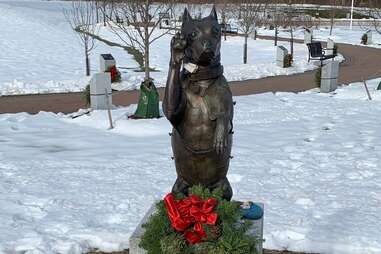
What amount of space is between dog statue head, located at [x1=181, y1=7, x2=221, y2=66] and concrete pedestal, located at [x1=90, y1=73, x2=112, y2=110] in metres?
9.51

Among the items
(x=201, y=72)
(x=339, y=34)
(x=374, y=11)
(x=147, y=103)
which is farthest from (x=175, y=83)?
(x=339, y=34)

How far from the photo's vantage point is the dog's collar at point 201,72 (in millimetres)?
3557

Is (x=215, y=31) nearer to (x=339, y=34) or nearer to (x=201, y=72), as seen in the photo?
(x=201, y=72)

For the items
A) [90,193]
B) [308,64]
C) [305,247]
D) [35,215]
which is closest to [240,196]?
[305,247]

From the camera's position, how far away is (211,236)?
3.20 meters

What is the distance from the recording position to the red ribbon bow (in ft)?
10.6

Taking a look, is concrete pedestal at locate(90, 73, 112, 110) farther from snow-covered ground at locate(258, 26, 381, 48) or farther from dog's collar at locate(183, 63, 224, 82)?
snow-covered ground at locate(258, 26, 381, 48)

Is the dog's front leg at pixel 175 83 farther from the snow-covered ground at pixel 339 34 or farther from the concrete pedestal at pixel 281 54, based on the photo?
the snow-covered ground at pixel 339 34

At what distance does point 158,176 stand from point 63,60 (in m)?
19.7

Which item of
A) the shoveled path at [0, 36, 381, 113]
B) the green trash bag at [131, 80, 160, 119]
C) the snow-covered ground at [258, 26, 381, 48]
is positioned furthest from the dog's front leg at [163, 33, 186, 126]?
the snow-covered ground at [258, 26, 381, 48]

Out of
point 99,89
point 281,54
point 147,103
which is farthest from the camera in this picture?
point 281,54

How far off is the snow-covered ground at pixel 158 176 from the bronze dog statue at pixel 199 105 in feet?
7.19

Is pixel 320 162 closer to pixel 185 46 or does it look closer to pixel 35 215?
pixel 35 215

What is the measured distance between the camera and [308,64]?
23.6 m
